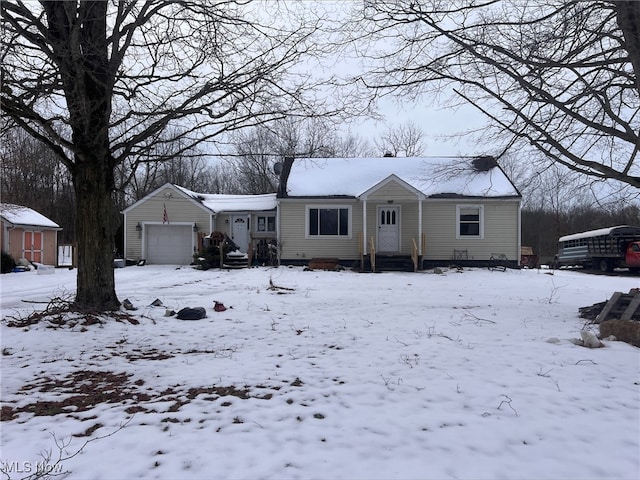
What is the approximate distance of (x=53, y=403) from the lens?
363 centimetres

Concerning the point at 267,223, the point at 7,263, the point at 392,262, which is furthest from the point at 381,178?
the point at 7,263

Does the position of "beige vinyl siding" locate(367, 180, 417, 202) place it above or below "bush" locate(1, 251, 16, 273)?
above

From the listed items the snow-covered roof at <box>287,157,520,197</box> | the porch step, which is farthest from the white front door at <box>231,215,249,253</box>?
the porch step

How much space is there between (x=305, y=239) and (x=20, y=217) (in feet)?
47.0

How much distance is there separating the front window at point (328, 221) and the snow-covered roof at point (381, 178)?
0.77 meters

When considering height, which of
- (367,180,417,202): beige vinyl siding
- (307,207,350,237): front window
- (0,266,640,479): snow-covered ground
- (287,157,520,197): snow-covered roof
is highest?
(287,157,520,197): snow-covered roof

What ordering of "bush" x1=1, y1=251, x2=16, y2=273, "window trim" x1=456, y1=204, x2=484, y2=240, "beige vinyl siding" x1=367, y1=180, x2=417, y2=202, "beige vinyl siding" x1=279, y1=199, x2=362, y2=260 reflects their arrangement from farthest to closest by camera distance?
"beige vinyl siding" x1=279, y1=199, x2=362, y2=260 → "window trim" x1=456, y1=204, x2=484, y2=240 → "bush" x1=1, y1=251, x2=16, y2=273 → "beige vinyl siding" x1=367, y1=180, x2=417, y2=202

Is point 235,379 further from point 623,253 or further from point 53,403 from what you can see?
point 623,253

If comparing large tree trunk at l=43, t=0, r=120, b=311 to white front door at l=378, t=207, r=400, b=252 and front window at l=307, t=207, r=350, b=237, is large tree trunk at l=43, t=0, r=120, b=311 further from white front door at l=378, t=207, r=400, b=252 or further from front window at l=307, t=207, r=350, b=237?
white front door at l=378, t=207, r=400, b=252

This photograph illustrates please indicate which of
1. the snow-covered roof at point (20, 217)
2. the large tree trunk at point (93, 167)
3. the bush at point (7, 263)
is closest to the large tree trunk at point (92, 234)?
the large tree trunk at point (93, 167)

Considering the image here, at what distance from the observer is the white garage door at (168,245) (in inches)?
838

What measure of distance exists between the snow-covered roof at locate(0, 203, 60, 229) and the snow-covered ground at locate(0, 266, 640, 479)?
15.9m

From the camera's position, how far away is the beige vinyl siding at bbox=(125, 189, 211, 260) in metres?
21.0

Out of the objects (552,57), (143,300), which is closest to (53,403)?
(143,300)
